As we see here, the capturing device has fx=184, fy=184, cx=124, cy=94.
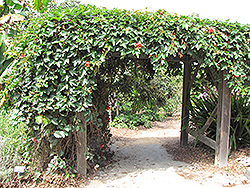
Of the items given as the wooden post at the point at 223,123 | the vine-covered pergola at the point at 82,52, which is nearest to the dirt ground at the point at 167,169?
the wooden post at the point at 223,123

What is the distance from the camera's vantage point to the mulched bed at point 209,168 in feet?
9.68

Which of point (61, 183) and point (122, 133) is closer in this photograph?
point (61, 183)

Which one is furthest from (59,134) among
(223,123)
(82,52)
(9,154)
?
(223,123)

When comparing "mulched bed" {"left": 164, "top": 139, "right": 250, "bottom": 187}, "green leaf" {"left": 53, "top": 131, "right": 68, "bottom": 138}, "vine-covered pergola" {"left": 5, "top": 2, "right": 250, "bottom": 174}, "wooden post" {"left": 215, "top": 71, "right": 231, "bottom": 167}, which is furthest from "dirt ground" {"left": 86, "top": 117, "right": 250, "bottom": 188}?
"green leaf" {"left": 53, "top": 131, "right": 68, "bottom": 138}

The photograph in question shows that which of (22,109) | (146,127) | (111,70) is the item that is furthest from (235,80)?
(146,127)

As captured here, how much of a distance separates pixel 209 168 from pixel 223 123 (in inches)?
33.6

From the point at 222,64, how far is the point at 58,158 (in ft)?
9.66

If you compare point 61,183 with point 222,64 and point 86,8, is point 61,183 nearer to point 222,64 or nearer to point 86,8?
point 86,8

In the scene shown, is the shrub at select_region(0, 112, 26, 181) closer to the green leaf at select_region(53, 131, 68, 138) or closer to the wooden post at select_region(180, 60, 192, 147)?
the green leaf at select_region(53, 131, 68, 138)

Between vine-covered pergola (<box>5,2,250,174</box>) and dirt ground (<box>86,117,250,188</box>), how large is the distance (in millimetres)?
637

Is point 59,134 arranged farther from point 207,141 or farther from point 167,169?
point 207,141

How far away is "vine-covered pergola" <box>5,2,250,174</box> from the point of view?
2.50 meters

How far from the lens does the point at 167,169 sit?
3391mm

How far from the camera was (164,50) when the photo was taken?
107 inches
